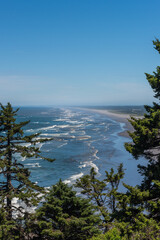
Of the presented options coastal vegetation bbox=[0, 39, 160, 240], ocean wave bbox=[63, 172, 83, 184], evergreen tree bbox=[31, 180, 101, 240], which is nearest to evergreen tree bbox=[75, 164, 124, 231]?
evergreen tree bbox=[31, 180, 101, 240]

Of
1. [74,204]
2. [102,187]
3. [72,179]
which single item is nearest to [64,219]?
[74,204]

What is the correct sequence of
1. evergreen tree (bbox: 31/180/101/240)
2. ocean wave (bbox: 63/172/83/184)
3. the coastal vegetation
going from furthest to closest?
ocean wave (bbox: 63/172/83/184), evergreen tree (bbox: 31/180/101/240), the coastal vegetation

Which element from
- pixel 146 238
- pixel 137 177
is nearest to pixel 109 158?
pixel 137 177

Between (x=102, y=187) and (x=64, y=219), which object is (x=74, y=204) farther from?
(x=102, y=187)

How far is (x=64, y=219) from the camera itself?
531 inches

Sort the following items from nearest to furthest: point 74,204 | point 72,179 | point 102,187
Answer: point 74,204 < point 102,187 < point 72,179

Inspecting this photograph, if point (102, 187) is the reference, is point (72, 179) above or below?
below

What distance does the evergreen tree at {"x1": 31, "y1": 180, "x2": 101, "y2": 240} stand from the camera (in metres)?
13.5

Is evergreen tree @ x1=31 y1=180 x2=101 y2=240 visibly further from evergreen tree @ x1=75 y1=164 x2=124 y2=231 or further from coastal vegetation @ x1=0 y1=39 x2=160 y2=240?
evergreen tree @ x1=75 y1=164 x2=124 y2=231

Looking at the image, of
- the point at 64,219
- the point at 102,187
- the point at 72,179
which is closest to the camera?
the point at 64,219

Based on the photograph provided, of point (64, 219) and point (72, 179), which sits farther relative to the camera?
point (72, 179)

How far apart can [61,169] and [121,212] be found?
27788 mm

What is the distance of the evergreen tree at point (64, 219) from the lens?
1353 cm

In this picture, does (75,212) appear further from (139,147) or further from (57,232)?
(139,147)
